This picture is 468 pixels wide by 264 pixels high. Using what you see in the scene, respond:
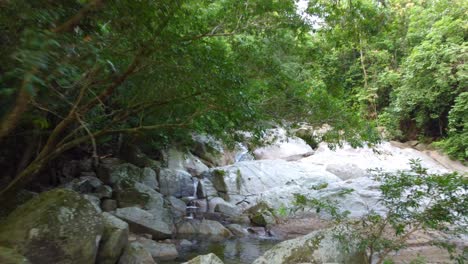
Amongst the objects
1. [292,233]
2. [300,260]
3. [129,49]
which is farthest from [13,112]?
[292,233]

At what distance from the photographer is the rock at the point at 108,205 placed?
8.80 m

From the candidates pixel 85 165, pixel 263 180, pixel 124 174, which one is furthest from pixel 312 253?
pixel 85 165

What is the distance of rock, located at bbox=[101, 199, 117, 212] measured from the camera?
880cm

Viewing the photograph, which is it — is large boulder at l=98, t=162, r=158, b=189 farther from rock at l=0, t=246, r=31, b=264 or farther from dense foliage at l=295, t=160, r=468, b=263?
dense foliage at l=295, t=160, r=468, b=263

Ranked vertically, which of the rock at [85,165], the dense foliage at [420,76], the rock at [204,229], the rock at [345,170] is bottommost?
the rock at [204,229]

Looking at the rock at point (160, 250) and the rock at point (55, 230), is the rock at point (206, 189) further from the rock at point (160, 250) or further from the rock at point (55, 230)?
the rock at point (55, 230)

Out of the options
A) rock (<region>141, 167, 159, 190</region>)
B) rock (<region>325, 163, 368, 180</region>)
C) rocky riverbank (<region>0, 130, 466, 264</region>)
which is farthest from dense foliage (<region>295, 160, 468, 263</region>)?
rock (<region>325, 163, 368, 180</region>)

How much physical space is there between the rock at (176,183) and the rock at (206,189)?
11.1 inches

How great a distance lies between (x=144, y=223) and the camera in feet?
25.2

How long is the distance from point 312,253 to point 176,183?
8395mm

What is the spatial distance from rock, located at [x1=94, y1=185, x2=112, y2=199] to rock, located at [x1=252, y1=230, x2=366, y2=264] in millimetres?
5758

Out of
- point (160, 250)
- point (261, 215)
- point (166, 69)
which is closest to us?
point (166, 69)

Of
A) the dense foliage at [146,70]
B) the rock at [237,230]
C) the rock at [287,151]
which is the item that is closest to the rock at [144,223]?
the rock at [237,230]

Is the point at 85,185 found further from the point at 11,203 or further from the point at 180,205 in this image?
the point at 11,203
